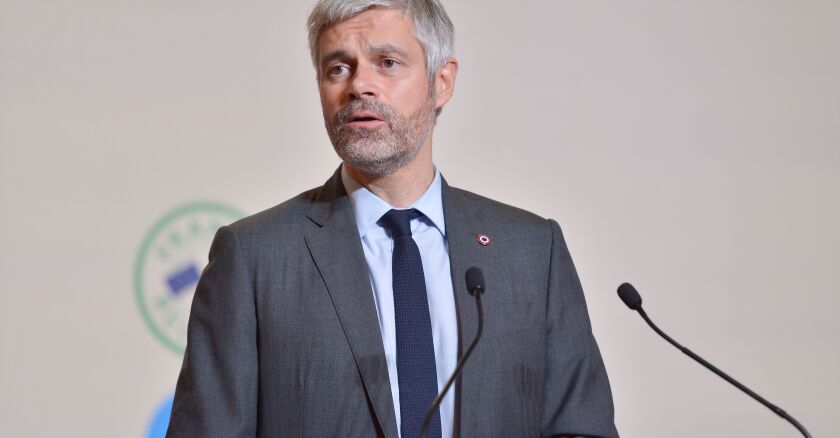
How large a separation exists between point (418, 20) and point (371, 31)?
0.41 ft

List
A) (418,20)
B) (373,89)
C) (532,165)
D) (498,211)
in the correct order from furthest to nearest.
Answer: (532,165)
(498,211)
(418,20)
(373,89)

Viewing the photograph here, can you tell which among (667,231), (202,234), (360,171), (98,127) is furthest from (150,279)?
(667,231)

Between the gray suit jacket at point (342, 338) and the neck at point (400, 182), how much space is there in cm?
6

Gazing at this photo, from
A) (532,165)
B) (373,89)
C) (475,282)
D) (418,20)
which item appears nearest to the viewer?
(475,282)

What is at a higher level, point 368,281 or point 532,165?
point 532,165

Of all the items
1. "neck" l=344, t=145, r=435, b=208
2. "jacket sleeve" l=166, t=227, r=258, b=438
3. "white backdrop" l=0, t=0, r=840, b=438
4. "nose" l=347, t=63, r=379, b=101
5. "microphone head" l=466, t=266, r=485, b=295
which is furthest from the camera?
"white backdrop" l=0, t=0, r=840, b=438

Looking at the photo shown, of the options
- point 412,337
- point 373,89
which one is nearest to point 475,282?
point 412,337

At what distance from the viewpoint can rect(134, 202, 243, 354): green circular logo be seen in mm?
2967

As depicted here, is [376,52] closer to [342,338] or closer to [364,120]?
[364,120]

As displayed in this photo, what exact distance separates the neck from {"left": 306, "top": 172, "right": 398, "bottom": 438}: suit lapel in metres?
0.06

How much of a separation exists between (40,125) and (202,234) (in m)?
0.56

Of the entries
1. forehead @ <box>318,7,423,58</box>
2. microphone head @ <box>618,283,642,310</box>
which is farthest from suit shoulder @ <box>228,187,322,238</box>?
microphone head @ <box>618,283,642,310</box>

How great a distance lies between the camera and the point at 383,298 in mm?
2004

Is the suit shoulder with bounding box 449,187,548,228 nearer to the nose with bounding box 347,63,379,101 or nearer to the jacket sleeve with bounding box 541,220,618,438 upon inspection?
the jacket sleeve with bounding box 541,220,618,438
